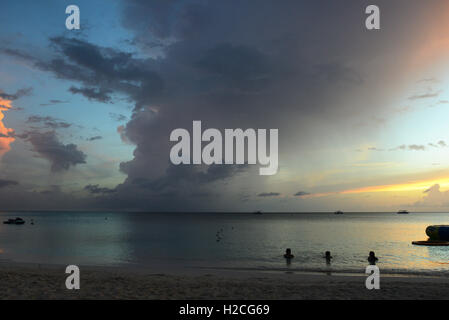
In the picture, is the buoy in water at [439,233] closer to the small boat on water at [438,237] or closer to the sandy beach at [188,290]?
the small boat on water at [438,237]

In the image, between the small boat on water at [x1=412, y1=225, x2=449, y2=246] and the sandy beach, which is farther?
the small boat on water at [x1=412, y1=225, x2=449, y2=246]

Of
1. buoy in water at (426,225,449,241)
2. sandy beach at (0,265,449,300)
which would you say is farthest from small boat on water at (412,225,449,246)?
sandy beach at (0,265,449,300)

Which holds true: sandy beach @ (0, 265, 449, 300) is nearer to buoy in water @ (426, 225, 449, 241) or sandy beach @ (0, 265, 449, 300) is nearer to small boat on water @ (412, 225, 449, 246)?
small boat on water @ (412, 225, 449, 246)

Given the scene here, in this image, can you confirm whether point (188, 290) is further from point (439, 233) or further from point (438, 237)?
point (439, 233)

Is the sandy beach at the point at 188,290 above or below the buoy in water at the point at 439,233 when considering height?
above

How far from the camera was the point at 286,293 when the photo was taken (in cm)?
1605

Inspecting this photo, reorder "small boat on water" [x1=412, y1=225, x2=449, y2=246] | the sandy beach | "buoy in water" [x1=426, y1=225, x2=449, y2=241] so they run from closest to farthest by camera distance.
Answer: the sandy beach
"small boat on water" [x1=412, y1=225, x2=449, y2=246]
"buoy in water" [x1=426, y1=225, x2=449, y2=241]

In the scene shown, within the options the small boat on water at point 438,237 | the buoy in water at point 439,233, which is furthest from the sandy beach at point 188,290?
the buoy in water at point 439,233

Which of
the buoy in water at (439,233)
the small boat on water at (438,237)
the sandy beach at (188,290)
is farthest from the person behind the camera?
the buoy in water at (439,233)

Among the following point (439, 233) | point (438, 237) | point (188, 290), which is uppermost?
point (188, 290)

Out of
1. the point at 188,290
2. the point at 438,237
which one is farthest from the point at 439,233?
the point at 188,290
